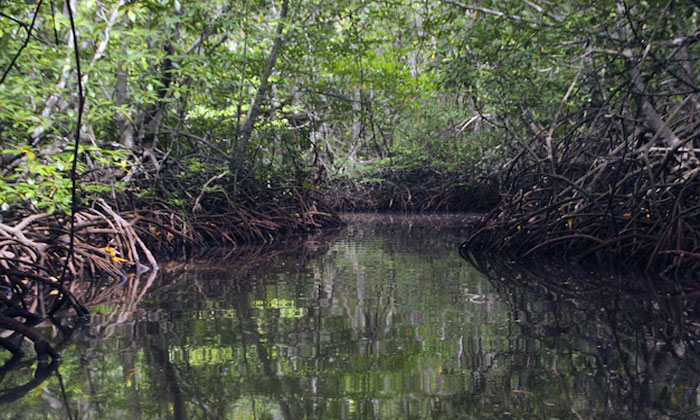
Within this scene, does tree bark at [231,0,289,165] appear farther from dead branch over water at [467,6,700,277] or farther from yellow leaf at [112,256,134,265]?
dead branch over water at [467,6,700,277]

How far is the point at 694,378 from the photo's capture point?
2070 millimetres

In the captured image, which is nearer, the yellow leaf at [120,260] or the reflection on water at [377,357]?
the reflection on water at [377,357]

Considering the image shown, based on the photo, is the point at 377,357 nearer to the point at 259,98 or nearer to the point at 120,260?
the point at 120,260

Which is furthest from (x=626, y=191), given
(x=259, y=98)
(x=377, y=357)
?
(x=259, y=98)

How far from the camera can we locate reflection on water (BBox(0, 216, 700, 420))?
1877 mm

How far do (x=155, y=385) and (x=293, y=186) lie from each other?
7.10m

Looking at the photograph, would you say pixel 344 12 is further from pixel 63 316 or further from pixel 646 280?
pixel 63 316

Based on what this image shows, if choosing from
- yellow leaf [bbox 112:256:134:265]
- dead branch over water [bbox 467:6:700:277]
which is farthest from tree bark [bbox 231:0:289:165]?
dead branch over water [bbox 467:6:700:277]

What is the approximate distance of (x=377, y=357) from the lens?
239 centimetres

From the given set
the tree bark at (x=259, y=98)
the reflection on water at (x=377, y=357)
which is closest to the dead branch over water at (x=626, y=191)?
the reflection on water at (x=377, y=357)

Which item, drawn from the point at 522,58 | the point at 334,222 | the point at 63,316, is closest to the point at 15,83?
the point at 63,316

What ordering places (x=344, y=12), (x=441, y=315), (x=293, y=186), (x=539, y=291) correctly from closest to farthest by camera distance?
(x=441, y=315) < (x=539, y=291) < (x=344, y=12) < (x=293, y=186)

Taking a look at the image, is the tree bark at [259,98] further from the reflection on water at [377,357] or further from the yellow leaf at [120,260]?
the reflection on water at [377,357]

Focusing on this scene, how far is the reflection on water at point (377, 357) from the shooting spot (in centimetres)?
188
